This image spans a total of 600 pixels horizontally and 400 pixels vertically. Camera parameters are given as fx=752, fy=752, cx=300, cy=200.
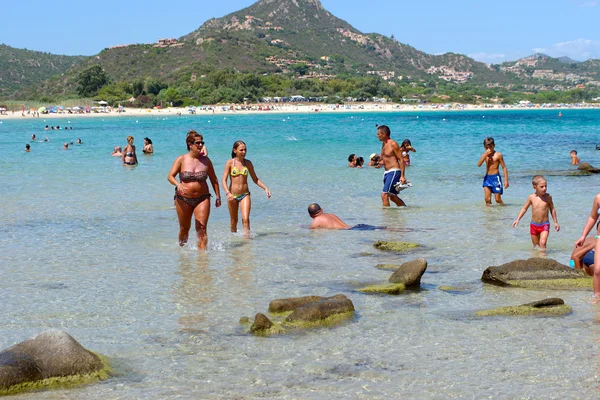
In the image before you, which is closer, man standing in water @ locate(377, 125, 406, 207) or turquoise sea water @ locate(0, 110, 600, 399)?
turquoise sea water @ locate(0, 110, 600, 399)

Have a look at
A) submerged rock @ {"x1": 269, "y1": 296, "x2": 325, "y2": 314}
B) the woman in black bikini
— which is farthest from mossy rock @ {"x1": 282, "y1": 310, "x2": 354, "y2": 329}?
the woman in black bikini

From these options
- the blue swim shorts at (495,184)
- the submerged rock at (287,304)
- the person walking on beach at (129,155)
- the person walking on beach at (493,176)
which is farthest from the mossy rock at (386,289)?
the person walking on beach at (129,155)

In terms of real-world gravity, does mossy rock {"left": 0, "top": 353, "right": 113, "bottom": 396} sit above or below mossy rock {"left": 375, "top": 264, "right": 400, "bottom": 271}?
below

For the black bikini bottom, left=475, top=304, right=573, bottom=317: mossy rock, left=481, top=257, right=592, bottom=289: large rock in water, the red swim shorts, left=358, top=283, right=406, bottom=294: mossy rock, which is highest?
the black bikini bottom

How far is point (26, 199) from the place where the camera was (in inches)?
686

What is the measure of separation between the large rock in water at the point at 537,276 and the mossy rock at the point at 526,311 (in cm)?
105

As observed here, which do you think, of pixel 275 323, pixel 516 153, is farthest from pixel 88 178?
pixel 516 153

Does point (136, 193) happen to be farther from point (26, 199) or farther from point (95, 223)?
point (95, 223)

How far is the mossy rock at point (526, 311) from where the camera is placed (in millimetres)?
7188

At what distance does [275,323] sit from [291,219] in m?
7.38

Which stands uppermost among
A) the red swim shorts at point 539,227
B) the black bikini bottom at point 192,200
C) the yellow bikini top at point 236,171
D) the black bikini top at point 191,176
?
the black bikini top at point 191,176

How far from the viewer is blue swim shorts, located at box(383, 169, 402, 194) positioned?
48.1 ft

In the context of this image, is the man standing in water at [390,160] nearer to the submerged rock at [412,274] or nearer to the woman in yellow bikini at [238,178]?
the woman in yellow bikini at [238,178]

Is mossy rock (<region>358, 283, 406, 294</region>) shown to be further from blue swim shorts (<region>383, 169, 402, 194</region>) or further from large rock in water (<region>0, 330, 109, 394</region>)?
blue swim shorts (<region>383, 169, 402, 194</region>)
